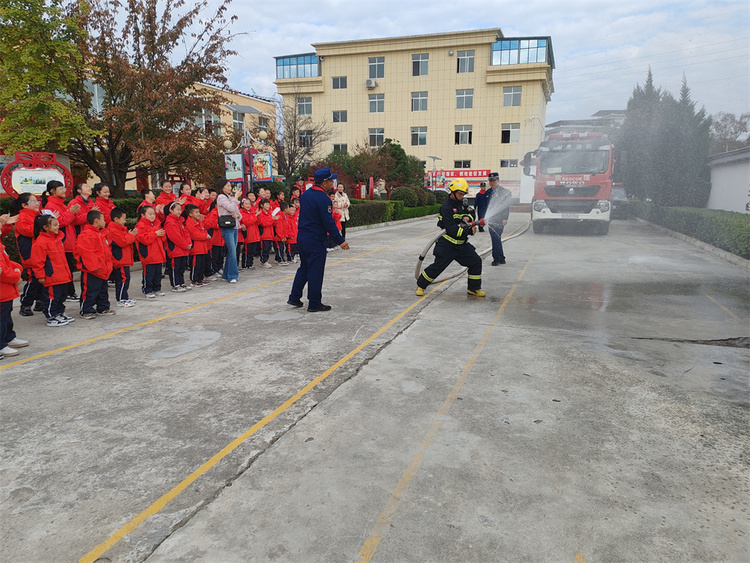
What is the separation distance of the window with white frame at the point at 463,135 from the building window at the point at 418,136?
3.38m

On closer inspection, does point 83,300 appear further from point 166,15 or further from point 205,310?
point 166,15

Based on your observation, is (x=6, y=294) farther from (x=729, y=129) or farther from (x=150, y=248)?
(x=729, y=129)

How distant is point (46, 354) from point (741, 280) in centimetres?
1113

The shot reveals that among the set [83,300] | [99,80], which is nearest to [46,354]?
[83,300]

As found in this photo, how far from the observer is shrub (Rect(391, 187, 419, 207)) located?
3108 centimetres

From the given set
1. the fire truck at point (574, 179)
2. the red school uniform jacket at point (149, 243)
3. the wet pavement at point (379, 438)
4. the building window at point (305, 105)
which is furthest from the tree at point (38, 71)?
the building window at point (305, 105)

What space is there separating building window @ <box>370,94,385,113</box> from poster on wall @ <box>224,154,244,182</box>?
1655 inches

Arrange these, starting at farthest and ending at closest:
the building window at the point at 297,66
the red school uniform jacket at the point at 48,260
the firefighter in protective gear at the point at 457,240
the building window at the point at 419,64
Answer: the building window at the point at 297,66 < the building window at the point at 419,64 < the firefighter in protective gear at the point at 457,240 < the red school uniform jacket at the point at 48,260

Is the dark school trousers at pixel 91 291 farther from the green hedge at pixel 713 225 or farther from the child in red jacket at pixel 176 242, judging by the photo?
the green hedge at pixel 713 225

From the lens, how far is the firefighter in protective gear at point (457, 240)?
7836mm

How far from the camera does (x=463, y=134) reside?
172 ft

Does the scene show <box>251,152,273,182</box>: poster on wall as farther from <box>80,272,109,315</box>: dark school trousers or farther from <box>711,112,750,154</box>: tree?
<box>711,112,750,154</box>: tree

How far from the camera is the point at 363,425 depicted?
11.9ft

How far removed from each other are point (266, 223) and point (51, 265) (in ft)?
17.4
